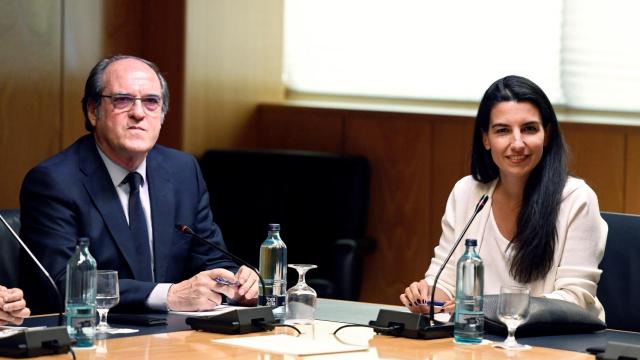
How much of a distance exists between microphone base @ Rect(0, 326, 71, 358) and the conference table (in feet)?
0.07

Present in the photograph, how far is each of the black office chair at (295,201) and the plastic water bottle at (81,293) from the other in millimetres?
2532

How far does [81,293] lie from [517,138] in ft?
5.07

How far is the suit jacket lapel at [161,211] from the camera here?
13.0 ft

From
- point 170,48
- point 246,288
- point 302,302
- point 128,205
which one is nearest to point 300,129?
point 170,48

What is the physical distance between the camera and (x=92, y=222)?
381cm

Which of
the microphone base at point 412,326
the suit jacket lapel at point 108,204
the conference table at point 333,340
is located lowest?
the conference table at point 333,340

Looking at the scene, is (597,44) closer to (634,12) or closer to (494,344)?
(634,12)

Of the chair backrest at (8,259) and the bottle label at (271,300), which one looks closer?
the bottle label at (271,300)

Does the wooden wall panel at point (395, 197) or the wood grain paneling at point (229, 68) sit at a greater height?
the wood grain paneling at point (229, 68)

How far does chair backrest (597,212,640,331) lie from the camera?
380 cm

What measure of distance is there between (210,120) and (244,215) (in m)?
0.58

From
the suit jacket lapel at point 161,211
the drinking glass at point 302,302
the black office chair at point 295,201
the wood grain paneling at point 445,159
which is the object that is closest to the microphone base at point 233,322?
the drinking glass at point 302,302

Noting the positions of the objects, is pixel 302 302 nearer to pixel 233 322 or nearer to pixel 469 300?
pixel 233 322

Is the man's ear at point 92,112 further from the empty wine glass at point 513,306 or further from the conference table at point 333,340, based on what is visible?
the empty wine glass at point 513,306
